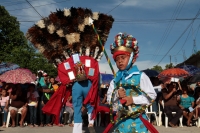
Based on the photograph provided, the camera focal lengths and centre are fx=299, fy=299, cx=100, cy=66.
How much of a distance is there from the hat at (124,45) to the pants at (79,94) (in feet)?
8.58

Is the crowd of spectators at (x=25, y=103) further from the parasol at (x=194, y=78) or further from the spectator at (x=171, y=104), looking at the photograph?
the parasol at (x=194, y=78)

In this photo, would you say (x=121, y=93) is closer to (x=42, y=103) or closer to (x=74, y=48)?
(x=74, y=48)

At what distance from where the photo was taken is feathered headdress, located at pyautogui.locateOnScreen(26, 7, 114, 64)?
21.7 ft

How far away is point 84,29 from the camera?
6.72 meters

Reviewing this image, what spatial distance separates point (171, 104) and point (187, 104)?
67 cm

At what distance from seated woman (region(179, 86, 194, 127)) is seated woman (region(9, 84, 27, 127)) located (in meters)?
5.01

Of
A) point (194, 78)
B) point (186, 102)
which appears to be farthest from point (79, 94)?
point (194, 78)

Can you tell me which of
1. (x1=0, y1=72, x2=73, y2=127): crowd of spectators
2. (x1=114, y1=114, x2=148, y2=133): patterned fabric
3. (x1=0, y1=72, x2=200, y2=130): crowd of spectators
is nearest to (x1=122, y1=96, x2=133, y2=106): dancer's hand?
(x1=114, y1=114, x2=148, y2=133): patterned fabric

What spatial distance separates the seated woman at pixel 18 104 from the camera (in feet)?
30.4

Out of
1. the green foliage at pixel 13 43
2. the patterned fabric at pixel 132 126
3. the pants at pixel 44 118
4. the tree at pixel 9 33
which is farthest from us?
the tree at pixel 9 33

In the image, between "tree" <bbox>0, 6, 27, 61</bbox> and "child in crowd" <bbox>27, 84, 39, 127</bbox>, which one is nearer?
"child in crowd" <bbox>27, 84, 39, 127</bbox>

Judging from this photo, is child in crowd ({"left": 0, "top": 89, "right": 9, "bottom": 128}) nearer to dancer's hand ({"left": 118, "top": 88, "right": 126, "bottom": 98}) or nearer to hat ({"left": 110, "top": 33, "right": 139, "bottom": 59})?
hat ({"left": 110, "top": 33, "right": 139, "bottom": 59})

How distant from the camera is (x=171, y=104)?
31.0 ft

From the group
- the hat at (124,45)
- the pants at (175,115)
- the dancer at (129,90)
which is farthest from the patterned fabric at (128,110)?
the pants at (175,115)
